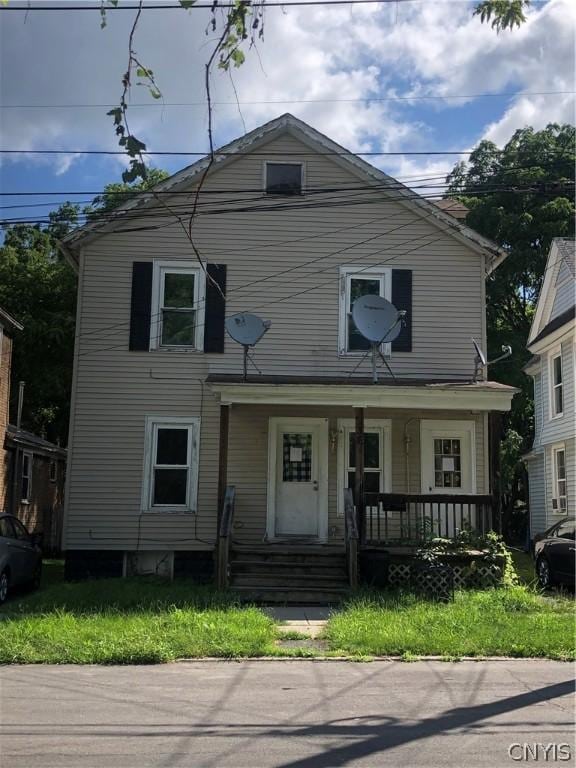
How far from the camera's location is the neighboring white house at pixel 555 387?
20.4 meters

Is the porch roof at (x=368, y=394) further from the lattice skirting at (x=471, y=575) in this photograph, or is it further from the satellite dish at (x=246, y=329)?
the lattice skirting at (x=471, y=575)

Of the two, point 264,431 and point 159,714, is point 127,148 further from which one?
point 264,431

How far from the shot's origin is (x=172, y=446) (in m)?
13.9

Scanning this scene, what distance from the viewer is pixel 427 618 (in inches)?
356

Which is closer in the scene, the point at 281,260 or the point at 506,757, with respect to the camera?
the point at 506,757

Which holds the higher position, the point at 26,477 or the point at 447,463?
the point at 447,463

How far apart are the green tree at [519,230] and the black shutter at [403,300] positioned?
11877 mm

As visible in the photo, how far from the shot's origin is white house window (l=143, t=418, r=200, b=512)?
13727 millimetres

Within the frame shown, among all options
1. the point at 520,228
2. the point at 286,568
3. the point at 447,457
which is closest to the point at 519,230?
the point at 520,228

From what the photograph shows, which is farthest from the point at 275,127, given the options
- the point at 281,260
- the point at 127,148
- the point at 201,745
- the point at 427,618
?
the point at 201,745

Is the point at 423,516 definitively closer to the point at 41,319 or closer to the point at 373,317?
the point at 373,317

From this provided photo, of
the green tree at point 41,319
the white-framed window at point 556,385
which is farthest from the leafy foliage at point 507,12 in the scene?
the green tree at point 41,319

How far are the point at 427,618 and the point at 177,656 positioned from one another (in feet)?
10.4

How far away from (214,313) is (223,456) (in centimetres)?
304
